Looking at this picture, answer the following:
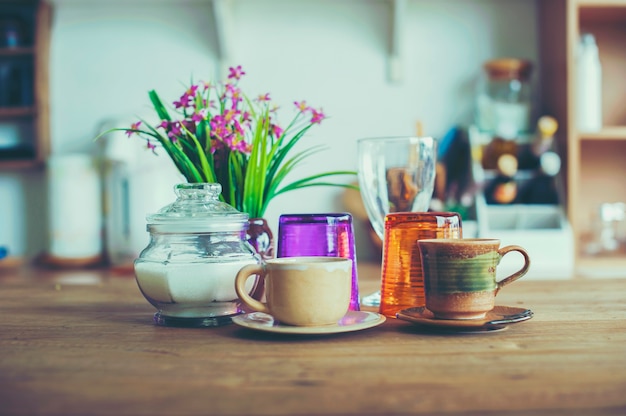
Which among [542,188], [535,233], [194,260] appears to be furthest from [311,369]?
[542,188]

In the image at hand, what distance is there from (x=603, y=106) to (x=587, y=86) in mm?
281

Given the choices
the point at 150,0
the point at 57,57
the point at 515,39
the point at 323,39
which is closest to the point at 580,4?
the point at 515,39

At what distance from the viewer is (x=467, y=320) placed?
64 centimetres

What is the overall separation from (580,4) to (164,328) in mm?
1822

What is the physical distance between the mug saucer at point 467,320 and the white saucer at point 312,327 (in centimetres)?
3

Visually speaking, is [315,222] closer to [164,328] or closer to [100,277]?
[164,328]

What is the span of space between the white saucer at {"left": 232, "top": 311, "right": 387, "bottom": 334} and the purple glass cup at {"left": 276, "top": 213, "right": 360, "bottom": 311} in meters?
0.08

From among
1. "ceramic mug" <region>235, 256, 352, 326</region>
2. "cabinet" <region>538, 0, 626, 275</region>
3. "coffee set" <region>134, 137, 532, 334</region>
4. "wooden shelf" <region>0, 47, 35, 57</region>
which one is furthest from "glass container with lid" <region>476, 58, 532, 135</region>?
"ceramic mug" <region>235, 256, 352, 326</region>

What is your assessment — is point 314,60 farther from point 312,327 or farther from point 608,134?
point 312,327

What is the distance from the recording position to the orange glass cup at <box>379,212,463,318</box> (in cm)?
71

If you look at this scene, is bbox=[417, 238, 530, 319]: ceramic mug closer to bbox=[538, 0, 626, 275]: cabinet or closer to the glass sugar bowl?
the glass sugar bowl

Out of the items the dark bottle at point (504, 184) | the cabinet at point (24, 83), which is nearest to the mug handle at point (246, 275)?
the dark bottle at point (504, 184)

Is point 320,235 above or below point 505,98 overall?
below

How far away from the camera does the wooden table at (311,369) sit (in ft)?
1.37
